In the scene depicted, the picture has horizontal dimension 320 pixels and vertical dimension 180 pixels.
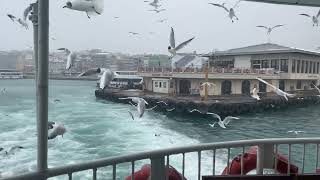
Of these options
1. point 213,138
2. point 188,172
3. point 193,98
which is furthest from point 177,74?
point 188,172

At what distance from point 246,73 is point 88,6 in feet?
104

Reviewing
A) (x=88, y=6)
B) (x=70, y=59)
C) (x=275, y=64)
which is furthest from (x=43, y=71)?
(x=275, y=64)

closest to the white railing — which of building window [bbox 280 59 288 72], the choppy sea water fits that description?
the choppy sea water

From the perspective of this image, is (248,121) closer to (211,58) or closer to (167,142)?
(167,142)

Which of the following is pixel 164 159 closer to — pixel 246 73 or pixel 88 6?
pixel 88 6

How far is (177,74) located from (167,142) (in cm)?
1682

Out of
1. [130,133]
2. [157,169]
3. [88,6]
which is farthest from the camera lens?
[130,133]

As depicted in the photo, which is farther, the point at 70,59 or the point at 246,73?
the point at 246,73

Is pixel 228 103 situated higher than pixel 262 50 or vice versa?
pixel 262 50

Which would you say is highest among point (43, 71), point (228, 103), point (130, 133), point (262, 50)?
point (262, 50)

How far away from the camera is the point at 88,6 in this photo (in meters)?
2.26

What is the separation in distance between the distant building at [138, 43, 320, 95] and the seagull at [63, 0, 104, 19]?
102ft

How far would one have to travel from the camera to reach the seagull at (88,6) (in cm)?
224

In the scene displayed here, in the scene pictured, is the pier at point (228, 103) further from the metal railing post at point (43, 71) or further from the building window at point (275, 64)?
the metal railing post at point (43, 71)
